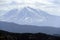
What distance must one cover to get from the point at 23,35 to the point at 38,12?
0.29 meters

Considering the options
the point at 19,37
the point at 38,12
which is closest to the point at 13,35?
the point at 19,37

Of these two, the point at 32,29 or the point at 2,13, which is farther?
the point at 2,13

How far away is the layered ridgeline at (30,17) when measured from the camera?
4.87 feet

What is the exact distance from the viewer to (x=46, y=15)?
1558 millimetres

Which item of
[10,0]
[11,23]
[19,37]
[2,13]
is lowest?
[19,37]

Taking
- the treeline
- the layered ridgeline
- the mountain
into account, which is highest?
the layered ridgeline

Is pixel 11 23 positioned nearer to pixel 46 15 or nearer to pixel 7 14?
pixel 7 14

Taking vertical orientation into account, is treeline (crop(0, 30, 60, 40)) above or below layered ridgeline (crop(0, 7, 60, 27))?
below

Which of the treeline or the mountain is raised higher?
the mountain

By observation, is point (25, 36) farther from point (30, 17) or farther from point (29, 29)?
point (30, 17)

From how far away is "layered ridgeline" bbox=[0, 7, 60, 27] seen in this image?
4.87ft

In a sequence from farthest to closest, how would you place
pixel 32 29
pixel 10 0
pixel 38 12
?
pixel 10 0 < pixel 38 12 < pixel 32 29

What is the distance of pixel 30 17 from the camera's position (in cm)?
153

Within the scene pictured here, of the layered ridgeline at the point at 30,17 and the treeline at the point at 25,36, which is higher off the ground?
the layered ridgeline at the point at 30,17
